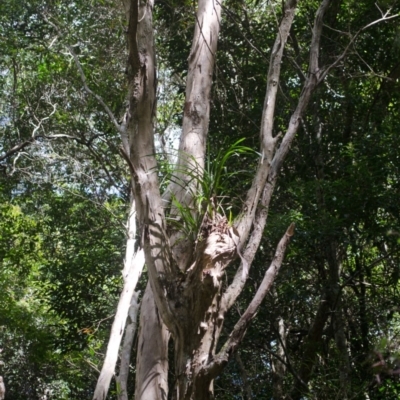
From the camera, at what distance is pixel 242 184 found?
493 cm

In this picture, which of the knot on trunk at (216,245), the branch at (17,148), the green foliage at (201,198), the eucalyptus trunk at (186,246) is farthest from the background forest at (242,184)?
the knot on trunk at (216,245)

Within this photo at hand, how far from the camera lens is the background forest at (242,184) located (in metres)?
6.16

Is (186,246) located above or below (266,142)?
below

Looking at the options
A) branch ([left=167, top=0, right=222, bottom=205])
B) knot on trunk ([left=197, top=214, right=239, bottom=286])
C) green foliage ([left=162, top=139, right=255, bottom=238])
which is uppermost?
branch ([left=167, top=0, right=222, bottom=205])

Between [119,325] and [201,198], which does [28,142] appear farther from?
[201,198]

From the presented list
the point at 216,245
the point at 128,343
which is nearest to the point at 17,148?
the point at 128,343

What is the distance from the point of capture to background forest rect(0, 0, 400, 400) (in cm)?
616

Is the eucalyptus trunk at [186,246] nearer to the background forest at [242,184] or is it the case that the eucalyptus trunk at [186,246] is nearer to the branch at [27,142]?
the background forest at [242,184]

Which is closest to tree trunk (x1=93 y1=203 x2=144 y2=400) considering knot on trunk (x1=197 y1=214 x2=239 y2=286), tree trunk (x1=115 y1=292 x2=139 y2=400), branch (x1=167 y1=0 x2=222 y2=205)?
tree trunk (x1=115 y1=292 x2=139 y2=400)

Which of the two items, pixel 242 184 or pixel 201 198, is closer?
pixel 201 198

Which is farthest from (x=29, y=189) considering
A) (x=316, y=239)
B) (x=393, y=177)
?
(x=393, y=177)

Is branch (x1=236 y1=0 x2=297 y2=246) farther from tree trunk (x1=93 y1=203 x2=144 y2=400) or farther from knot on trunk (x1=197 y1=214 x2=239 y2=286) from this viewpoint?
tree trunk (x1=93 y1=203 x2=144 y2=400)

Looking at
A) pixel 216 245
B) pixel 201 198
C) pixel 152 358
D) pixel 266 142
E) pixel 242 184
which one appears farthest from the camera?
pixel 242 184

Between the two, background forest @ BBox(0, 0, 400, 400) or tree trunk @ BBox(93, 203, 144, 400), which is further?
tree trunk @ BBox(93, 203, 144, 400)
